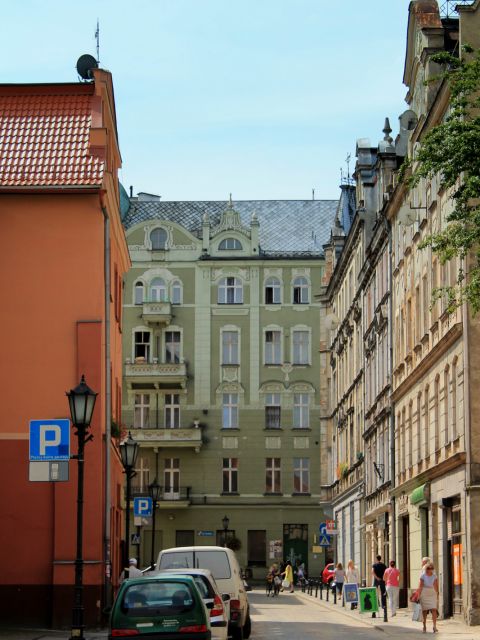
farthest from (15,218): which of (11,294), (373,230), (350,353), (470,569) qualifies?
(350,353)

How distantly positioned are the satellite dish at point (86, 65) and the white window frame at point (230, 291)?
46582 mm

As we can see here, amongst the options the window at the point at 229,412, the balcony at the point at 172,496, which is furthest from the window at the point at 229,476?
the balcony at the point at 172,496

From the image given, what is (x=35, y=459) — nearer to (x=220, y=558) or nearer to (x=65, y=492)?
(x=220, y=558)

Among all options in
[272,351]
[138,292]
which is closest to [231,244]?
[138,292]

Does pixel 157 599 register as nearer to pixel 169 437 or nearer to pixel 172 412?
pixel 169 437

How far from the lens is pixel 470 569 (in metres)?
33.5

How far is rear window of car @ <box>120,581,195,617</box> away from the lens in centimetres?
1927

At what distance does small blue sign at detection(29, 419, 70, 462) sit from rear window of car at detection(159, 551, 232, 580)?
482cm

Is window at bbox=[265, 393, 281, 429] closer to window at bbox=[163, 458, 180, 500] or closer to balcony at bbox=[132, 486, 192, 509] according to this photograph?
window at bbox=[163, 458, 180, 500]

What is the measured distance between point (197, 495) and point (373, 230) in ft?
102

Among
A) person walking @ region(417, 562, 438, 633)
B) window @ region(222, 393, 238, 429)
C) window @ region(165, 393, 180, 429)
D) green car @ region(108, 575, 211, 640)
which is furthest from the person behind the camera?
window @ region(222, 393, 238, 429)

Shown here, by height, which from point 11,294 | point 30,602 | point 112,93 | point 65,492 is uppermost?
point 112,93

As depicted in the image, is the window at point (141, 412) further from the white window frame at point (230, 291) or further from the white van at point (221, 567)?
the white van at point (221, 567)

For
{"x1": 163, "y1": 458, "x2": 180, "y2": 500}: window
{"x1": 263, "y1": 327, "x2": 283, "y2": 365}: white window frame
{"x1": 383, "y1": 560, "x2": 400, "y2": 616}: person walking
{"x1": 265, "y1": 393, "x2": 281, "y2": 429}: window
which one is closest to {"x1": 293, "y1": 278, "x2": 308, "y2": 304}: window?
{"x1": 263, "y1": 327, "x2": 283, "y2": 365}: white window frame
